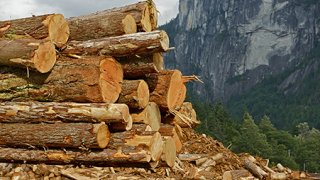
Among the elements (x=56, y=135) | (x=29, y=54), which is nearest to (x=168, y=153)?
(x=56, y=135)

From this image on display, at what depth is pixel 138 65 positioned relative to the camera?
8758mm

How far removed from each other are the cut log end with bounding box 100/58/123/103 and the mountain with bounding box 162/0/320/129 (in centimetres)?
13054

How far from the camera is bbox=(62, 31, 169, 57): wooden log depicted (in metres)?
8.30

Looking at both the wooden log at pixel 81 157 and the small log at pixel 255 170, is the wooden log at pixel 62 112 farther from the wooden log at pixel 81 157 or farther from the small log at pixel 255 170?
the small log at pixel 255 170

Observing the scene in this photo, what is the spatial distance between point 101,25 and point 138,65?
1.10 m

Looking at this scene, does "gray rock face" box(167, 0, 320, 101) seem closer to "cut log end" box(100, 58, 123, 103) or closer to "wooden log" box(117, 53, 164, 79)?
"wooden log" box(117, 53, 164, 79)

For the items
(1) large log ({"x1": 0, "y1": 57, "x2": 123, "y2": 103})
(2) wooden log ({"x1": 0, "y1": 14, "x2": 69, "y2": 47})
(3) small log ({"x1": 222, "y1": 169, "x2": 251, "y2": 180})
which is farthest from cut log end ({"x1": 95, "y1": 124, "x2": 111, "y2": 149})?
(3) small log ({"x1": 222, "y1": 169, "x2": 251, "y2": 180})

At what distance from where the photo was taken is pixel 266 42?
167375 millimetres

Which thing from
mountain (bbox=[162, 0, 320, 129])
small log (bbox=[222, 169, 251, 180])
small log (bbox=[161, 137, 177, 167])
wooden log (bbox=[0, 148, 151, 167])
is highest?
wooden log (bbox=[0, 148, 151, 167])

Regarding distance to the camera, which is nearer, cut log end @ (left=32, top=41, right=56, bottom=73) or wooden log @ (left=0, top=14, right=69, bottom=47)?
cut log end @ (left=32, top=41, right=56, bottom=73)

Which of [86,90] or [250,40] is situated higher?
[86,90]

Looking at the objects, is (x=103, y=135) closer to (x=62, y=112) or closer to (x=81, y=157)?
(x=81, y=157)

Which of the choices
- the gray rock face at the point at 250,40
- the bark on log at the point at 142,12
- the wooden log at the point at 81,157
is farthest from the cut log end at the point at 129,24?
the gray rock face at the point at 250,40

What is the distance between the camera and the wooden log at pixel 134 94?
8461mm
